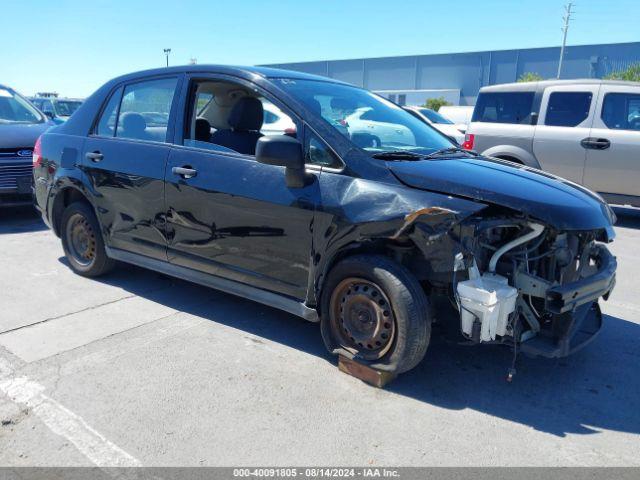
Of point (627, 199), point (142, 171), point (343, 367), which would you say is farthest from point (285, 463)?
point (627, 199)

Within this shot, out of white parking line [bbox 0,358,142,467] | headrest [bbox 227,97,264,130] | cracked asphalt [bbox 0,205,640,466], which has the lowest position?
white parking line [bbox 0,358,142,467]

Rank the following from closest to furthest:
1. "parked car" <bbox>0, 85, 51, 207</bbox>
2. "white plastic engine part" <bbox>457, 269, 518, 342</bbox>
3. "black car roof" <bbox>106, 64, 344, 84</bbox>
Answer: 1. "white plastic engine part" <bbox>457, 269, 518, 342</bbox>
2. "black car roof" <bbox>106, 64, 344, 84</bbox>
3. "parked car" <bbox>0, 85, 51, 207</bbox>

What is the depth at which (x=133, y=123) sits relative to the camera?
174 inches

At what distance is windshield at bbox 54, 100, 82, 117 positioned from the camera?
18.2m

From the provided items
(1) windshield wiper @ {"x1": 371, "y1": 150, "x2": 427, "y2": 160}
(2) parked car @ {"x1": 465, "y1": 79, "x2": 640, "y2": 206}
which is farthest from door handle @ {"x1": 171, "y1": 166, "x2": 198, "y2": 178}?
(2) parked car @ {"x1": 465, "y1": 79, "x2": 640, "y2": 206}

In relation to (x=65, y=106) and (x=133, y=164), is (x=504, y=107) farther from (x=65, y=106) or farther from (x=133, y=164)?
(x=65, y=106)

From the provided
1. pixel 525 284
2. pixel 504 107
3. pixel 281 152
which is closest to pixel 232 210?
pixel 281 152

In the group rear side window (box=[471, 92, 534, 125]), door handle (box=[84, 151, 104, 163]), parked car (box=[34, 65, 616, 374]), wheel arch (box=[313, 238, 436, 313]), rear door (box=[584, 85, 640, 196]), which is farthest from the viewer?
rear side window (box=[471, 92, 534, 125])

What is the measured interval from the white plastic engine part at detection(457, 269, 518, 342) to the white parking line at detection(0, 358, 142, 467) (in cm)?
182

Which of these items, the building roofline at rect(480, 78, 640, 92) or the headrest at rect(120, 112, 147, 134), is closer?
the headrest at rect(120, 112, 147, 134)

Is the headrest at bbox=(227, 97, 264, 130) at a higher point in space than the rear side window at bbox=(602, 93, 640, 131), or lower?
lower

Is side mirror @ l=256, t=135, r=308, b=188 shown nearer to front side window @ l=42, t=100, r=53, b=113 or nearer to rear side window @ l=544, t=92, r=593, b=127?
rear side window @ l=544, t=92, r=593, b=127

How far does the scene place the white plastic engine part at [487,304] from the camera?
278 cm

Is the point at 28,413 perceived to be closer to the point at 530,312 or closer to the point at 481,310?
the point at 481,310
